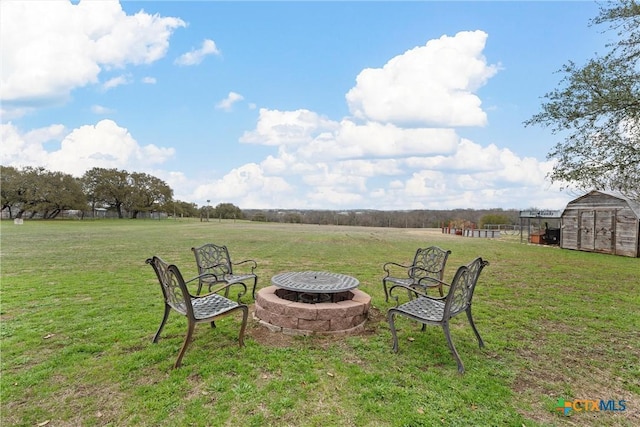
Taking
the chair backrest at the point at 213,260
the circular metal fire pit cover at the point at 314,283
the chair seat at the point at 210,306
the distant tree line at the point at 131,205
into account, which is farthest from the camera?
the distant tree line at the point at 131,205

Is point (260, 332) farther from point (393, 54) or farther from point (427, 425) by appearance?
point (393, 54)

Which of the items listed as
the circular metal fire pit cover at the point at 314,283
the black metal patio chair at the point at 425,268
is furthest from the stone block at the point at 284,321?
the black metal patio chair at the point at 425,268

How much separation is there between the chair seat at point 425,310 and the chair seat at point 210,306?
1.87 metres

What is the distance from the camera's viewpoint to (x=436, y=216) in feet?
175

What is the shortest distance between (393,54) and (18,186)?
4903 cm

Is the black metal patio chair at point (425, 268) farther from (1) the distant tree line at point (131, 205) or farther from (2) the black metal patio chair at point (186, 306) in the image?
(1) the distant tree line at point (131, 205)

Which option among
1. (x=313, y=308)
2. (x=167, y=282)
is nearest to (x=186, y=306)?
(x=167, y=282)

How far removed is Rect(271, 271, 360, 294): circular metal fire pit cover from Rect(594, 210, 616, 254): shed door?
16.3 meters

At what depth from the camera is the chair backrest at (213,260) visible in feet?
17.5

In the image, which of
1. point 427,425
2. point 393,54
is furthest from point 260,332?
point 393,54

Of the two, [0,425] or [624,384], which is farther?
[624,384]

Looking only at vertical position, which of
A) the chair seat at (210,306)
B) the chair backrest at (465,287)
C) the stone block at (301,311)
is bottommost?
the stone block at (301,311)

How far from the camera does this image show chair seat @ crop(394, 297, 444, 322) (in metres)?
3.38

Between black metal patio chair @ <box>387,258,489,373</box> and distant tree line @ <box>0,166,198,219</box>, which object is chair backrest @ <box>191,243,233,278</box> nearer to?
black metal patio chair @ <box>387,258,489,373</box>
